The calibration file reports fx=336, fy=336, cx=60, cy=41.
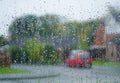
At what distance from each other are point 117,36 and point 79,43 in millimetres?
770

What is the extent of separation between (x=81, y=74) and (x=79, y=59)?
0.64 metres

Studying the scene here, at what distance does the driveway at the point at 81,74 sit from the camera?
22.7ft

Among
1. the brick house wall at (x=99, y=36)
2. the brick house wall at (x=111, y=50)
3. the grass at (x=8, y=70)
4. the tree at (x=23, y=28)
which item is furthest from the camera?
the grass at (x=8, y=70)

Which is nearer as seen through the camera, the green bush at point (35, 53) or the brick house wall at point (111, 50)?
the brick house wall at point (111, 50)

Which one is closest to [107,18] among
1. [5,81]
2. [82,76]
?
[82,76]

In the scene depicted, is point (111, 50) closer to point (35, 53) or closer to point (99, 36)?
point (99, 36)

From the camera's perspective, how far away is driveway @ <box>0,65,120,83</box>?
22.7 feet

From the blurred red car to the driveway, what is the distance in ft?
0.40

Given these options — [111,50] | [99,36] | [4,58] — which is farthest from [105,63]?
[4,58]

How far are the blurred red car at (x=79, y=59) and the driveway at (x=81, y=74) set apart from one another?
12cm

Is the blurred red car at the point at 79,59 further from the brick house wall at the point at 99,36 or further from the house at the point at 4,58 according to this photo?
the house at the point at 4,58

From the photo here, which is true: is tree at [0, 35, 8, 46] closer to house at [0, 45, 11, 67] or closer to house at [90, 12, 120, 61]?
house at [0, 45, 11, 67]

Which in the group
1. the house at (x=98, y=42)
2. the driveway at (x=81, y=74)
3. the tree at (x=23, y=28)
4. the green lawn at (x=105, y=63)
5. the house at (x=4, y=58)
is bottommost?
the driveway at (x=81, y=74)

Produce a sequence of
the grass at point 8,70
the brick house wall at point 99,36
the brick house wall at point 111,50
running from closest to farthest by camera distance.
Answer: the brick house wall at point 111,50 < the brick house wall at point 99,36 < the grass at point 8,70
